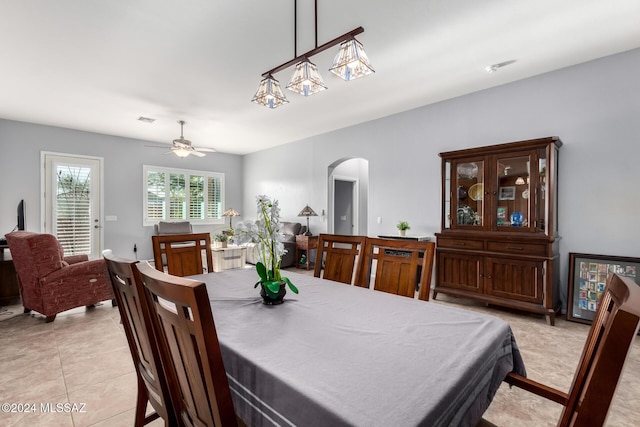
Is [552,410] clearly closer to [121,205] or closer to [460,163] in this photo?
[460,163]

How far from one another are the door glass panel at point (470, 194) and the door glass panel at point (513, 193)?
192 mm

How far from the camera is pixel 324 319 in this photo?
4.30 ft

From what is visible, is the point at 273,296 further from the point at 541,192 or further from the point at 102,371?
the point at 541,192

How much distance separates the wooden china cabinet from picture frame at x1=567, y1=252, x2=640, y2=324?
0.15 meters

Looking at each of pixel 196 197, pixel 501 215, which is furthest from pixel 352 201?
pixel 501 215

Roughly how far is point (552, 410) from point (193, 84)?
450cm

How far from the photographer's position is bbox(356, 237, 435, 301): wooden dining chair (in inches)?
71.8

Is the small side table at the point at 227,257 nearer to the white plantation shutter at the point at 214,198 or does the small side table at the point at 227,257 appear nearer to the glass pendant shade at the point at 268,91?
the white plantation shutter at the point at 214,198

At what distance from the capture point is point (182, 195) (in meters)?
7.40

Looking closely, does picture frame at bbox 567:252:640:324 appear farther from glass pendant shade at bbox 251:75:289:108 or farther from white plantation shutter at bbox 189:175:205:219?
white plantation shutter at bbox 189:175:205:219

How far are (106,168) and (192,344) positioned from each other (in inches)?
274

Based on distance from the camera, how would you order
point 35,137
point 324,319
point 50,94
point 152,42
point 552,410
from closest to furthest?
point 324,319 → point 552,410 → point 152,42 → point 50,94 → point 35,137

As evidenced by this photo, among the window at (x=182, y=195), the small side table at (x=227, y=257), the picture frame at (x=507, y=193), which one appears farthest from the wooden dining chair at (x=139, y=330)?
the window at (x=182, y=195)

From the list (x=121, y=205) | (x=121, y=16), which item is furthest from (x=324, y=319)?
(x=121, y=205)
